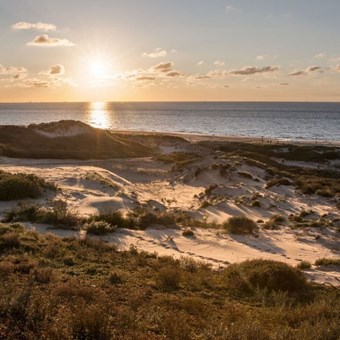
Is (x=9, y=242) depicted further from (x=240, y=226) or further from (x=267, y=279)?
(x=240, y=226)

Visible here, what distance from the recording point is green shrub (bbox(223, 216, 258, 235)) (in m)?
17.6

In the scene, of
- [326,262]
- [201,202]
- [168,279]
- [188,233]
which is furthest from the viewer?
[201,202]

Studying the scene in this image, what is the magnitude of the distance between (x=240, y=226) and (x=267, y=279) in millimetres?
7733

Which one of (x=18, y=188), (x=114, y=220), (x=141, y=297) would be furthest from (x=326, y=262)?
(x=18, y=188)

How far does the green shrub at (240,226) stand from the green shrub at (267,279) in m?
7.13

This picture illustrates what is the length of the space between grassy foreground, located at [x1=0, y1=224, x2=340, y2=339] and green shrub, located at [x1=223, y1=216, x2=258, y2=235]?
6108mm

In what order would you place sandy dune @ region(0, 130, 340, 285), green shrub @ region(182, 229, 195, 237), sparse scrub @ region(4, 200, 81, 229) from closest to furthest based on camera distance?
sandy dune @ region(0, 130, 340, 285), sparse scrub @ region(4, 200, 81, 229), green shrub @ region(182, 229, 195, 237)

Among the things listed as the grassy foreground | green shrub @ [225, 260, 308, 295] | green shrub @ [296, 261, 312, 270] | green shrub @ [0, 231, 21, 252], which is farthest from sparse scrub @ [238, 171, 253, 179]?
green shrub @ [0, 231, 21, 252]

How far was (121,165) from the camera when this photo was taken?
4109 cm

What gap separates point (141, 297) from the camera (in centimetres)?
817

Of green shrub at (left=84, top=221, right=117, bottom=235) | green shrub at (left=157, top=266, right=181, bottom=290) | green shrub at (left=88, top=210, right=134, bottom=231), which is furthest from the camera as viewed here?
green shrub at (left=88, top=210, right=134, bottom=231)

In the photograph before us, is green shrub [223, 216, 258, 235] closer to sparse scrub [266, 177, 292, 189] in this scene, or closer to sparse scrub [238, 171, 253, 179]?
sparse scrub [266, 177, 292, 189]

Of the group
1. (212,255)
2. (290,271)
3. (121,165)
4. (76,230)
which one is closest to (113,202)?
(76,230)

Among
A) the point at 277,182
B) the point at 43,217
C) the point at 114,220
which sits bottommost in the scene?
the point at 277,182
